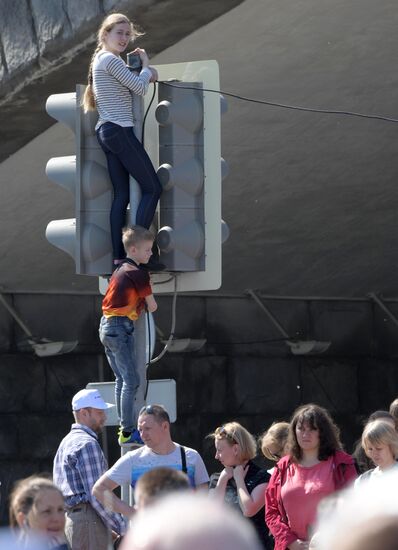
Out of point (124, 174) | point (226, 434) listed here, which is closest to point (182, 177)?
point (124, 174)

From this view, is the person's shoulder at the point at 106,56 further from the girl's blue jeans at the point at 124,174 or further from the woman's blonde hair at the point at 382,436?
the woman's blonde hair at the point at 382,436

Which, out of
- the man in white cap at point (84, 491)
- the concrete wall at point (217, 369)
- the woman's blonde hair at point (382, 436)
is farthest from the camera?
the concrete wall at point (217, 369)

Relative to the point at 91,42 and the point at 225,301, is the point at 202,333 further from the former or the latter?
the point at 91,42

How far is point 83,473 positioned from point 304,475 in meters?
1.23

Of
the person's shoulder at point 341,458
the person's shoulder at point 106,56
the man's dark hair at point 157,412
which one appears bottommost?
the person's shoulder at point 341,458

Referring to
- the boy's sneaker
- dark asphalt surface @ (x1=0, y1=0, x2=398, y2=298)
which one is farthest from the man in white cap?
dark asphalt surface @ (x1=0, y1=0, x2=398, y2=298)

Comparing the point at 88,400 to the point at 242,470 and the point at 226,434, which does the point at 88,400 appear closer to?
the point at 226,434

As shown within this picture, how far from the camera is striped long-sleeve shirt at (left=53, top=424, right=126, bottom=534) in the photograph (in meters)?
6.81

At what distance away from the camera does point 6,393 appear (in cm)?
1308

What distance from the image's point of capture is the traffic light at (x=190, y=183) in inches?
271

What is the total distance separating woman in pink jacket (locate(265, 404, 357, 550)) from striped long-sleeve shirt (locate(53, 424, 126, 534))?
900 mm

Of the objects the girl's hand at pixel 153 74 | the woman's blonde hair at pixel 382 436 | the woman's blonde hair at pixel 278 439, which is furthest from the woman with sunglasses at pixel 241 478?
the girl's hand at pixel 153 74

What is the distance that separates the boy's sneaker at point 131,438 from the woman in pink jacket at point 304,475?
796 millimetres

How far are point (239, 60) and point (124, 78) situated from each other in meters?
3.27
